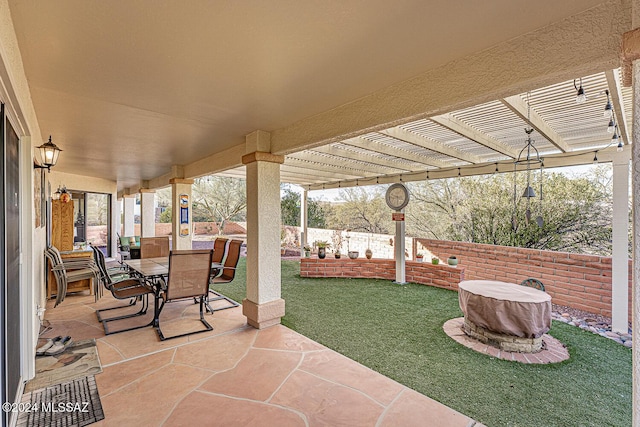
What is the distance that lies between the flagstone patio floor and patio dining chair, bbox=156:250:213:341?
456 mm

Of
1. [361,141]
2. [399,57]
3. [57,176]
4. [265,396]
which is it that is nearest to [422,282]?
[361,141]

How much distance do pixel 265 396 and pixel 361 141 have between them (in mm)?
3256

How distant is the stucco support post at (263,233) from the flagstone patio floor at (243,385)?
0.28 metres

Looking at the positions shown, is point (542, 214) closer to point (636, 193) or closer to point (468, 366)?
point (468, 366)

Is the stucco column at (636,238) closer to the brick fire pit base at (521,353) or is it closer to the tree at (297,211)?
the brick fire pit base at (521,353)

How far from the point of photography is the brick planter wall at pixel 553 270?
459 cm

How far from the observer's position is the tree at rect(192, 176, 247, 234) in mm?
15547

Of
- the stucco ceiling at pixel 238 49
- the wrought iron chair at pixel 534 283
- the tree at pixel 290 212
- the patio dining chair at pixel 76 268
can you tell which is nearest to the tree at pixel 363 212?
the tree at pixel 290 212

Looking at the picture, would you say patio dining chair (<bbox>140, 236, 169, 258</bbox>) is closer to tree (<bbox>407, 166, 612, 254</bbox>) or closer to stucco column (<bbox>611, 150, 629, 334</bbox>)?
tree (<bbox>407, 166, 612, 254</bbox>)

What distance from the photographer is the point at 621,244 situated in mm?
3861

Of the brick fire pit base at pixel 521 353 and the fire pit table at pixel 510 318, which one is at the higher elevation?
the fire pit table at pixel 510 318

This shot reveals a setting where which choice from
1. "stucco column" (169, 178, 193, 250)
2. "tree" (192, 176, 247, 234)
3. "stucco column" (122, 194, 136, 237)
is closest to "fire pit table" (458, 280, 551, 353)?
"stucco column" (169, 178, 193, 250)

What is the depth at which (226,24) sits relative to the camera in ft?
5.13

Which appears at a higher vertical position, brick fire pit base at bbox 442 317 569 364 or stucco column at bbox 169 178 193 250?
stucco column at bbox 169 178 193 250
